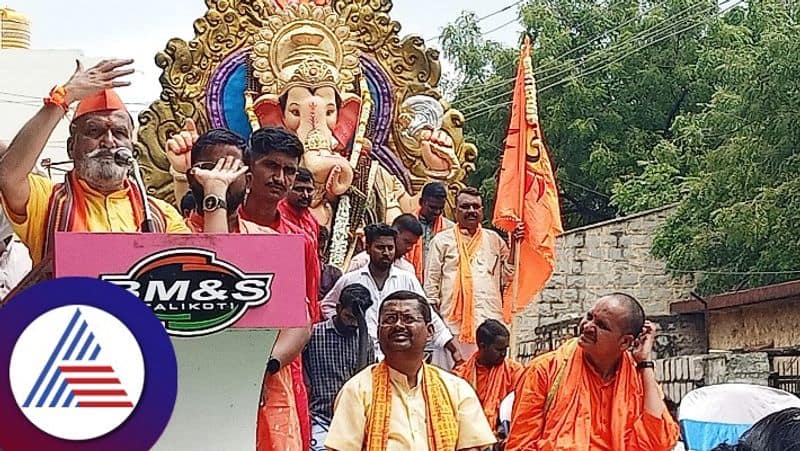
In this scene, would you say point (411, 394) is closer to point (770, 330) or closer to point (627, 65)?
point (770, 330)

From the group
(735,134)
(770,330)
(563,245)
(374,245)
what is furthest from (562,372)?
(735,134)

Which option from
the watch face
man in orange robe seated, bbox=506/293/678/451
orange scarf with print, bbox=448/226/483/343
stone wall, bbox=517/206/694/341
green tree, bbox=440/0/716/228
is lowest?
man in orange robe seated, bbox=506/293/678/451

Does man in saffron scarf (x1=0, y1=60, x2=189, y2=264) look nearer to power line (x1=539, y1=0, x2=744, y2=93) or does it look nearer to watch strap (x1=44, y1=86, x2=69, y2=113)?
watch strap (x1=44, y1=86, x2=69, y2=113)

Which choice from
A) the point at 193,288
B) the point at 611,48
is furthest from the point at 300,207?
the point at 611,48

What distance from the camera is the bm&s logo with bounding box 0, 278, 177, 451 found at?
2.72m

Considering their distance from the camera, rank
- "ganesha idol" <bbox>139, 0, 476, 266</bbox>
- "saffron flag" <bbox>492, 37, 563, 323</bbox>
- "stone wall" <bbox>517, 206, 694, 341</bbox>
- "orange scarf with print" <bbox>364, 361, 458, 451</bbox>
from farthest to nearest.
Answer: "stone wall" <bbox>517, 206, 694, 341</bbox> → "ganesha idol" <bbox>139, 0, 476, 266</bbox> → "saffron flag" <bbox>492, 37, 563, 323</bbox> → "orange scarf with print" <bbox>364, 361, 458, 451</bbox>

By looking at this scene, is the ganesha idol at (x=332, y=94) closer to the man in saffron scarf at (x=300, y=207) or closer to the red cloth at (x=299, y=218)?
the man in saffron scarf at (x=300, y=207)

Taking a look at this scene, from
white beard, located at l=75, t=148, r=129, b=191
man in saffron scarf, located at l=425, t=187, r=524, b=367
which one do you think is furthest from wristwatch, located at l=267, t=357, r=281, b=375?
man in saffron scarf, located at l=425, t=187, r=524, b=367

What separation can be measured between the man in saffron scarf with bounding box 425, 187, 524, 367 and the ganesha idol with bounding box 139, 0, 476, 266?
206 cm

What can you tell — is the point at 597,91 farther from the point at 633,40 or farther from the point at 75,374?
the point at 75,374

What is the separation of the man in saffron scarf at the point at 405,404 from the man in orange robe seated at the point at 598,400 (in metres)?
1.02

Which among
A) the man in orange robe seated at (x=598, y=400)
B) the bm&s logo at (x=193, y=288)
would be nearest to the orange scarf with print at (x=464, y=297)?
the man in orange robe seated at (x=598, y=400)

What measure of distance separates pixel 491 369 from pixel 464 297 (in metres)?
0.83

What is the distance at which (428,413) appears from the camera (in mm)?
5078
